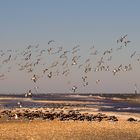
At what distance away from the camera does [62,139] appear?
166ft

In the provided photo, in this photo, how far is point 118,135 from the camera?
54656 mm

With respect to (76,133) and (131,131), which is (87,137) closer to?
(76,133)

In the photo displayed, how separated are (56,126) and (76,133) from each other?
8480mm

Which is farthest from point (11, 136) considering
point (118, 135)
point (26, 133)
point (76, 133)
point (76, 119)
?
point (76, 119)

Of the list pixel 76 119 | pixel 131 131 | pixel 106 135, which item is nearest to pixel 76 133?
pixel 106 135

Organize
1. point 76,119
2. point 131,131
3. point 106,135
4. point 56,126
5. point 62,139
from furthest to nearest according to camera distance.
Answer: point 76,119, point 56,126, point 131,131, point 106,135, point 62,139

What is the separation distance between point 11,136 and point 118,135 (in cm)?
1156

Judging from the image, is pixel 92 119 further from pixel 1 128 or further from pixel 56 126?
pixel 1 128

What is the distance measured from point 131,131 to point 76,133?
7.22 metres

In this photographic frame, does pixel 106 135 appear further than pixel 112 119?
No

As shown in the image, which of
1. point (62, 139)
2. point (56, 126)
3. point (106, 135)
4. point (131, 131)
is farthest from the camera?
point (56, 126)

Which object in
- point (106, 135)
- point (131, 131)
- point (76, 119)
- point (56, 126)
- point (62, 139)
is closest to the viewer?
point (62, 139)

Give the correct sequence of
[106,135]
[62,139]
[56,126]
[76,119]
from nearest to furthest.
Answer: [62,139]
[106,135]
[56,126]
[76,119]

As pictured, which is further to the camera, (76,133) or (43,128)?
(43,128)
